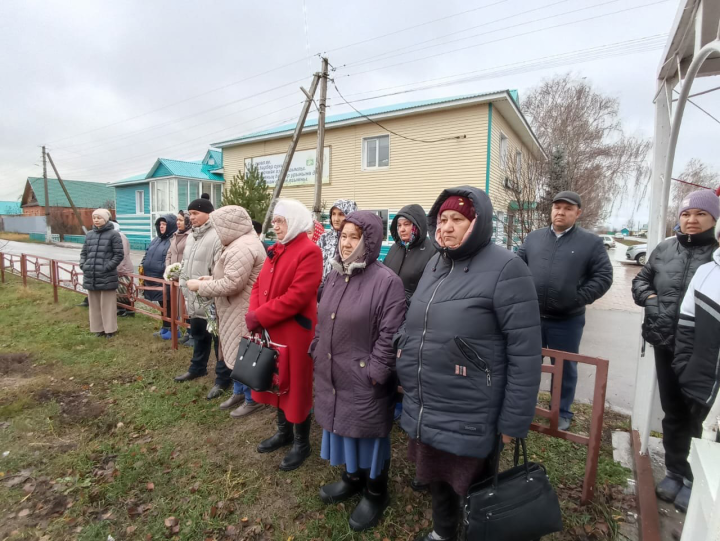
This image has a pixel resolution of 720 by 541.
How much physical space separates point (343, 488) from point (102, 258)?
5.33m

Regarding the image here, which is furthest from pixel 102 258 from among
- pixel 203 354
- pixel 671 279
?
pixel 671 279

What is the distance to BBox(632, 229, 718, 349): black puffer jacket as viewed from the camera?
2.36 meters

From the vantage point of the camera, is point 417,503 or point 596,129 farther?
point 596,129

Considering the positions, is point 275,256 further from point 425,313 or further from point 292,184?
point 292,184

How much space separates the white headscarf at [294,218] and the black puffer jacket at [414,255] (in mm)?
937

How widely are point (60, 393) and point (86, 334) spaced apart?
91.2 inches

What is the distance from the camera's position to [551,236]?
3338 millimetres

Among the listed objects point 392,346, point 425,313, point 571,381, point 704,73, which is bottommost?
point 571,381

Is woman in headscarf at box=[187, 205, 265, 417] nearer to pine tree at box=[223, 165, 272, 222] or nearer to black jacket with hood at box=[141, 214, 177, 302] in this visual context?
black jacket with hood at box=[141, 214, 177, 302]

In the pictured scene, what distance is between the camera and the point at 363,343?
7.47 feet

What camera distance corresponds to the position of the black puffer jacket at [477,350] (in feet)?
5.49

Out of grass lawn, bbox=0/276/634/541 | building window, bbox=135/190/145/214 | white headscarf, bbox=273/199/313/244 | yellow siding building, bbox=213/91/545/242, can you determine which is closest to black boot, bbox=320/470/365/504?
grass lawn, bbox=0/276/634/541

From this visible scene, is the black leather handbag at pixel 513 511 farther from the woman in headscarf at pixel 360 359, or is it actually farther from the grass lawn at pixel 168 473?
the grass lawn at pixel 168 473

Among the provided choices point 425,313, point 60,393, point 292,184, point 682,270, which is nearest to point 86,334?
point 60,393
